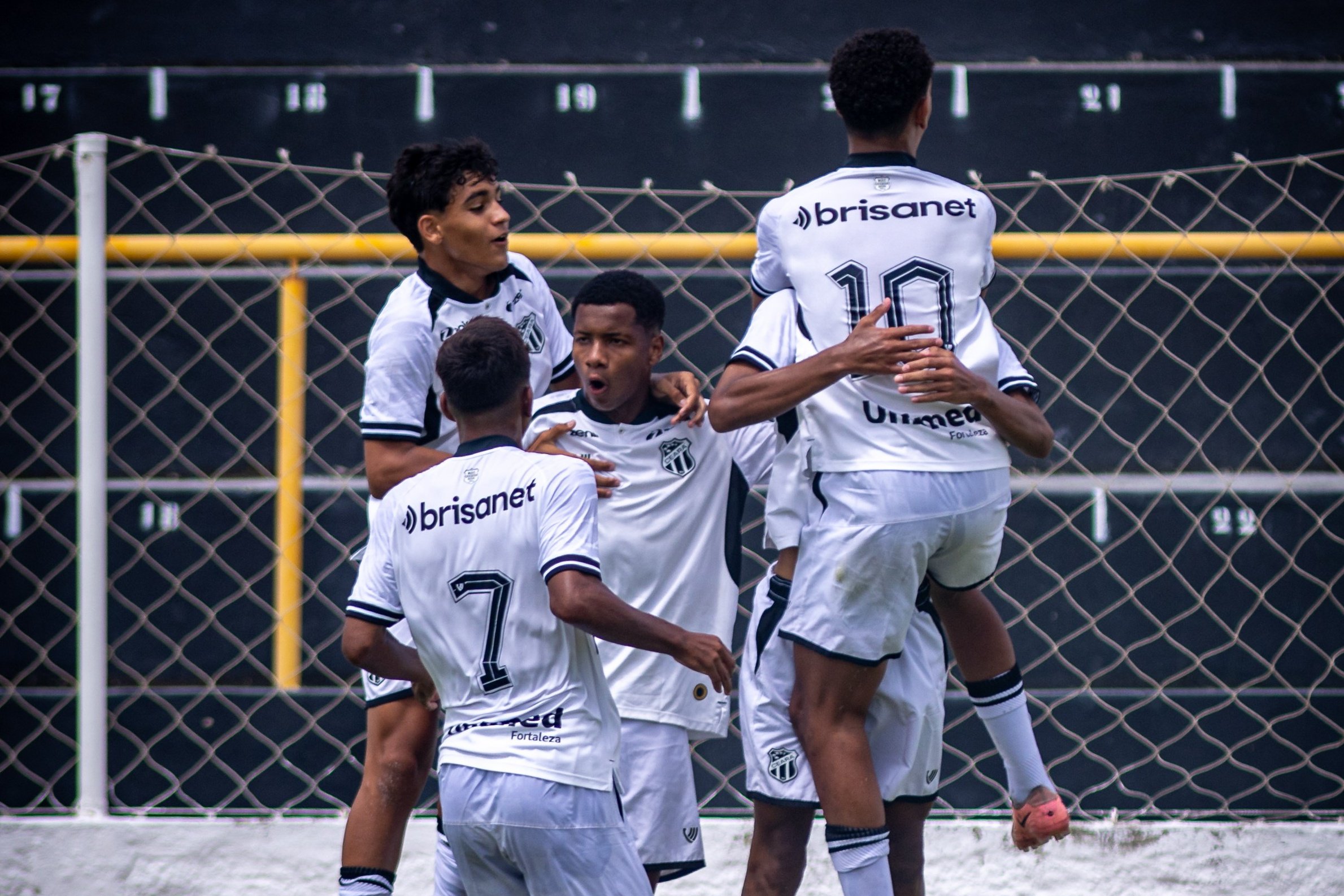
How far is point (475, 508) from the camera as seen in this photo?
6.40 ft

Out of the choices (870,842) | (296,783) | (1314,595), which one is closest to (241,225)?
(296,783)

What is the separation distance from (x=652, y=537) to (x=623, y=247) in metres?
0.96

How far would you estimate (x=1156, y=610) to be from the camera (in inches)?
137

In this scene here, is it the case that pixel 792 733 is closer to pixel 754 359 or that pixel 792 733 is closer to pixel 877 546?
pixel 877 546

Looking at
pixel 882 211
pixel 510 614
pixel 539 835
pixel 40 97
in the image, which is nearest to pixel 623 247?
pixel 882 211

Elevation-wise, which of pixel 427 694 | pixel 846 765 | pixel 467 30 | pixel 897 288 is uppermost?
pixel 467 30

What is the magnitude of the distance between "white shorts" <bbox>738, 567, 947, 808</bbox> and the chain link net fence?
35.7 inches

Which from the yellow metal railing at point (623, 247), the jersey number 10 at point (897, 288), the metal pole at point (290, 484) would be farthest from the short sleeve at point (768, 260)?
the metal pole at point (290, 484)

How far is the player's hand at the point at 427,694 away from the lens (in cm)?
221

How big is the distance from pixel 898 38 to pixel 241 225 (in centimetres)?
218

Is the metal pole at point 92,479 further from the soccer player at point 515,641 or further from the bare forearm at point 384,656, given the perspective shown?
the soccer player at point 515,641

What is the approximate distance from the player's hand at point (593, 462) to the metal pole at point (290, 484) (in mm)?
1002

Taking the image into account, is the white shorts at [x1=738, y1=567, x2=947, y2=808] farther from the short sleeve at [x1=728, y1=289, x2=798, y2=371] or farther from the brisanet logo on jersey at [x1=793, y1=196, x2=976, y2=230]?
the brisanet logo on jersey at [x1=793, y1=196, x2=976, y2=230]

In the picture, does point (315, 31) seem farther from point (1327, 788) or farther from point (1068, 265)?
point (1327, 788)
